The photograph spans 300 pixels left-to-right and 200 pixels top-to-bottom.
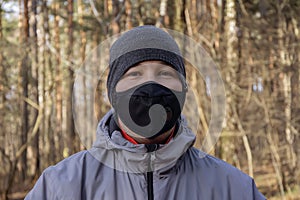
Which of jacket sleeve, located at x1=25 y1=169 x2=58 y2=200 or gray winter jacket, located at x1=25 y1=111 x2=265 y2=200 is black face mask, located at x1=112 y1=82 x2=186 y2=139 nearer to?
gray winter jacket, located at x1=25 y1=111 x2=265 y2=200

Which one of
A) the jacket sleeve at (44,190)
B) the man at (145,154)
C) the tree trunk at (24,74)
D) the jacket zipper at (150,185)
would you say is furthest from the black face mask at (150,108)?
the tree trunk at (24,74)

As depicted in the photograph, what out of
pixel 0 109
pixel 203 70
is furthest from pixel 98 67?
pixel 0 109

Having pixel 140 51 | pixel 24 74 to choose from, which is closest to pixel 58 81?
pixel 24 74

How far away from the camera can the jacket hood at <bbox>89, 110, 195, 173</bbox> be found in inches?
59.8

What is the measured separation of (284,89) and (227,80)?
4.56 feet

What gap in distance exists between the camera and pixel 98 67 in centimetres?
276

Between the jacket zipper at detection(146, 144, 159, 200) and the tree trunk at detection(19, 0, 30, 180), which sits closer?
the jacket zipper at detection(146, 144, 159, 200)

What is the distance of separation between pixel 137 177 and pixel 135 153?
9cm

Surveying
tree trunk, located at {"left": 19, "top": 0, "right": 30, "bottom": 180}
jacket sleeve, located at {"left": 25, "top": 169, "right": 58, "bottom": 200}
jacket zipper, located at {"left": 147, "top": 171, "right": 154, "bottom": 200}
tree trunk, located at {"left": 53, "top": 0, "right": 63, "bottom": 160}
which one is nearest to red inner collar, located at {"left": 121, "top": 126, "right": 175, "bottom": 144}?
jacket zipper, located at {"left": 147, "top": 171, "right": 154, "bottom": 200}

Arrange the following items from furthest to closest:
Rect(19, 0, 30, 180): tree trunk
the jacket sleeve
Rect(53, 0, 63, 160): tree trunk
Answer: Rect(53, 0, 63, 160): tree trunk, Rect(19, 0, 30, 180): tree trunk, the jacket sleeve

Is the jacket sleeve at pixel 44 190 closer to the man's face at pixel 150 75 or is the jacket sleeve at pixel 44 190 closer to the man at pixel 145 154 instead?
the man at pixel 145 154

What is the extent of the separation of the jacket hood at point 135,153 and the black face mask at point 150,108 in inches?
2.2

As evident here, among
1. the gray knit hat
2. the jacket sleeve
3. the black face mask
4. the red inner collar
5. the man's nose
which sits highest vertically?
the gray knit hat

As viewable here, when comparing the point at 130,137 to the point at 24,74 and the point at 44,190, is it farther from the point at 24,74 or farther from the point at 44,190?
the point at 24,74
